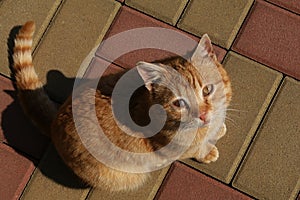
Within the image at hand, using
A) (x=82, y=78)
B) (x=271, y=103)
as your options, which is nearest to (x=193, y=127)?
(x=271, y=103)

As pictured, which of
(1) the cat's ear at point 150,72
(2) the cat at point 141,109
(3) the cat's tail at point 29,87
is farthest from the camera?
(3) the cat's tail at point 29,87

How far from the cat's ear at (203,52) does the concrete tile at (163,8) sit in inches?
36.6

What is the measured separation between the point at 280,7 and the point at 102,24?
4.59 feet

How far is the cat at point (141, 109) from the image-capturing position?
9.11 feet

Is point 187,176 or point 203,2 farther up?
point 203,2

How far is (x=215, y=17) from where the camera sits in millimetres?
3648

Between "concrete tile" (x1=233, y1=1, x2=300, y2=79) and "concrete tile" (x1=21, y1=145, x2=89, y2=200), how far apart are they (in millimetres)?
1578

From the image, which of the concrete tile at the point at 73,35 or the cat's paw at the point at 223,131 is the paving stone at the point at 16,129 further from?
the cat's paw at the point at 223,131

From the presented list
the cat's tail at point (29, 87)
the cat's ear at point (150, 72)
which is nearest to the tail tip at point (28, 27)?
the cat's tail at point (29, 87)

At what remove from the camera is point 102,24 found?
145 inches

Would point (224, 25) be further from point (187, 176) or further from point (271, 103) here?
point (187, 176)

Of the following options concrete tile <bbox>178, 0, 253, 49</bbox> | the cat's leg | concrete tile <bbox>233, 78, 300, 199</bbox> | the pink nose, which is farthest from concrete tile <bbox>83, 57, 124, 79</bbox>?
concrete tile <bbox>233, 78, 300, 199</bbox>

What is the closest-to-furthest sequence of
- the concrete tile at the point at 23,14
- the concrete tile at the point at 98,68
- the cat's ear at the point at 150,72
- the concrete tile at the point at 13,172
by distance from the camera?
the cat's ear at the point at 150,72 < the concrete tile at the point at 13,172 < the concrete tile at the point at 98,68 < the concrete tile at the point at 23,14

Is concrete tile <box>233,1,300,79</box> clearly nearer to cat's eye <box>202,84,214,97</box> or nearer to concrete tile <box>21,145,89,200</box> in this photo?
cat's eye <box>202,84,214,97</box>
